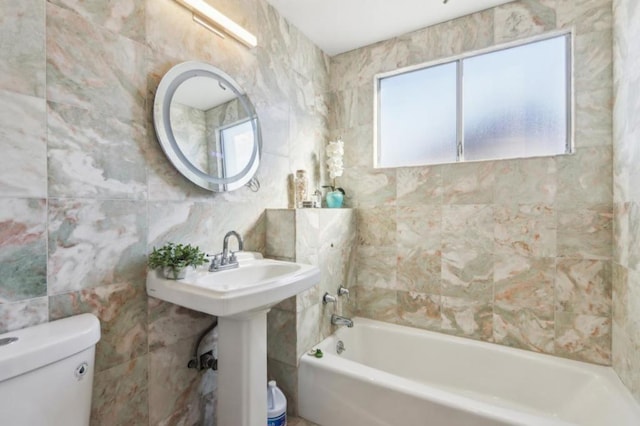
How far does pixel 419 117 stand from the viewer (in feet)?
7.47

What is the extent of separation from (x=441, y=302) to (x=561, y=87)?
1.55 metres

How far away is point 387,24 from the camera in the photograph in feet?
6.85

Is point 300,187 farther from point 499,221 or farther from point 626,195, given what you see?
point 626,195

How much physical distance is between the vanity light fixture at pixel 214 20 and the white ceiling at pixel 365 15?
0.44 m

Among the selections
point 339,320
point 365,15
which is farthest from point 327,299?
point 365,15

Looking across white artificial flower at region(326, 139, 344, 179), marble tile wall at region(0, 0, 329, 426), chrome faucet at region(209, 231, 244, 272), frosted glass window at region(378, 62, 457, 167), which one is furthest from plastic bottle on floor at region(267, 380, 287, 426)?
frosted glass window at region(378, 62, 457, 167)

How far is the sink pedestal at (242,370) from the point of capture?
4.12ft

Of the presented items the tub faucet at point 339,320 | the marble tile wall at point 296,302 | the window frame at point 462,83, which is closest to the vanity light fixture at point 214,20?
the marble tile wall at point 296,302

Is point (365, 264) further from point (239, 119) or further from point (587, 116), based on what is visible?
point (587, 116)

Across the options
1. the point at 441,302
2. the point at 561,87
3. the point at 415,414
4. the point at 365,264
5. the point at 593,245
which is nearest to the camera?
the point at 415,414

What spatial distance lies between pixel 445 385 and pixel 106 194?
2209mm

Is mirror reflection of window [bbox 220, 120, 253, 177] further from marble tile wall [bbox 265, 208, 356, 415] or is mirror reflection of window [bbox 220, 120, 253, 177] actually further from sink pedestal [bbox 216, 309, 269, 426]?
sink pedestal [bbox 216, 309, 269, 426]

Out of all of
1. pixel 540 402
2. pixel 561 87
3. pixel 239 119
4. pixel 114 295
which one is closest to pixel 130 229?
pixel 114 295

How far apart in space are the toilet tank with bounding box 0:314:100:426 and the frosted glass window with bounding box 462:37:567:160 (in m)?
2.28
